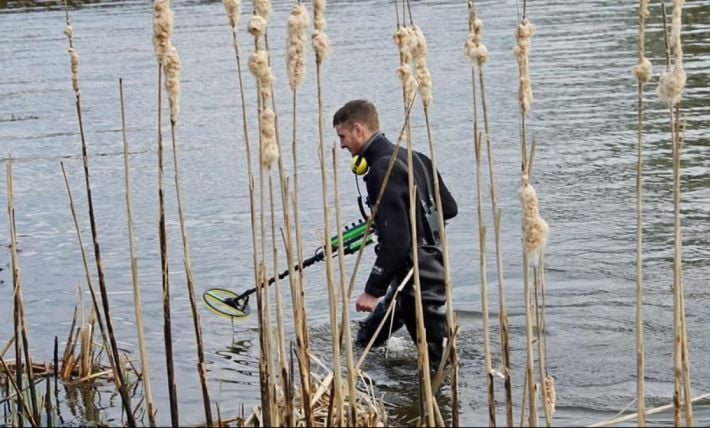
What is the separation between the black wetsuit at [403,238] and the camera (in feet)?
25.4

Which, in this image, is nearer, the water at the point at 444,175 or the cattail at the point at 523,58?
the cattail at the point at 523,58

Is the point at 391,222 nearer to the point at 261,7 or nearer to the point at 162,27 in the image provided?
the point at 261,7

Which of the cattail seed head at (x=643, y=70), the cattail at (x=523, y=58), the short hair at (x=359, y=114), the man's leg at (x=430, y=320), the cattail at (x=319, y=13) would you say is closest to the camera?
the cattail seed head at (x=643, y=70)

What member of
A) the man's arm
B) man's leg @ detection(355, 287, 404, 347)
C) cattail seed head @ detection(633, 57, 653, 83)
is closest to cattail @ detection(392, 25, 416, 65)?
cattail seed head @ detection(633, 57, 653, 83)

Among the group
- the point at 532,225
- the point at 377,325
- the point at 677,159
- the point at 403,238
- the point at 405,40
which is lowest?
the point at 377,325

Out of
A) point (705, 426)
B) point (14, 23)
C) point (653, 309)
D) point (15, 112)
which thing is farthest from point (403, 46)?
point (14, 23)

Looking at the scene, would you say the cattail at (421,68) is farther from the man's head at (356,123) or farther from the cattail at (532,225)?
the man's head at (356,123)

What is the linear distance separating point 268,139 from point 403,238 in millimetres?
3021

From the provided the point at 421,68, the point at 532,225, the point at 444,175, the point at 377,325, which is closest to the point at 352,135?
the point at 377,325

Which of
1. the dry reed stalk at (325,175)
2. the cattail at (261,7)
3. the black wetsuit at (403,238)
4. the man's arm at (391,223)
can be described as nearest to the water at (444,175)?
the black wetsuit at (403,238)

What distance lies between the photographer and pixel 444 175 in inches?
616

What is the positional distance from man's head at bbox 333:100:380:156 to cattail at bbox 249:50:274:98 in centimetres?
313

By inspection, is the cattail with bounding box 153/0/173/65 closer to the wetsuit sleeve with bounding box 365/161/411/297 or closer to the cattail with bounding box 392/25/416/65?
the cattail with bounding box 392/25/416/65

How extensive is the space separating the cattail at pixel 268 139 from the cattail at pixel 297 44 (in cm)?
16
